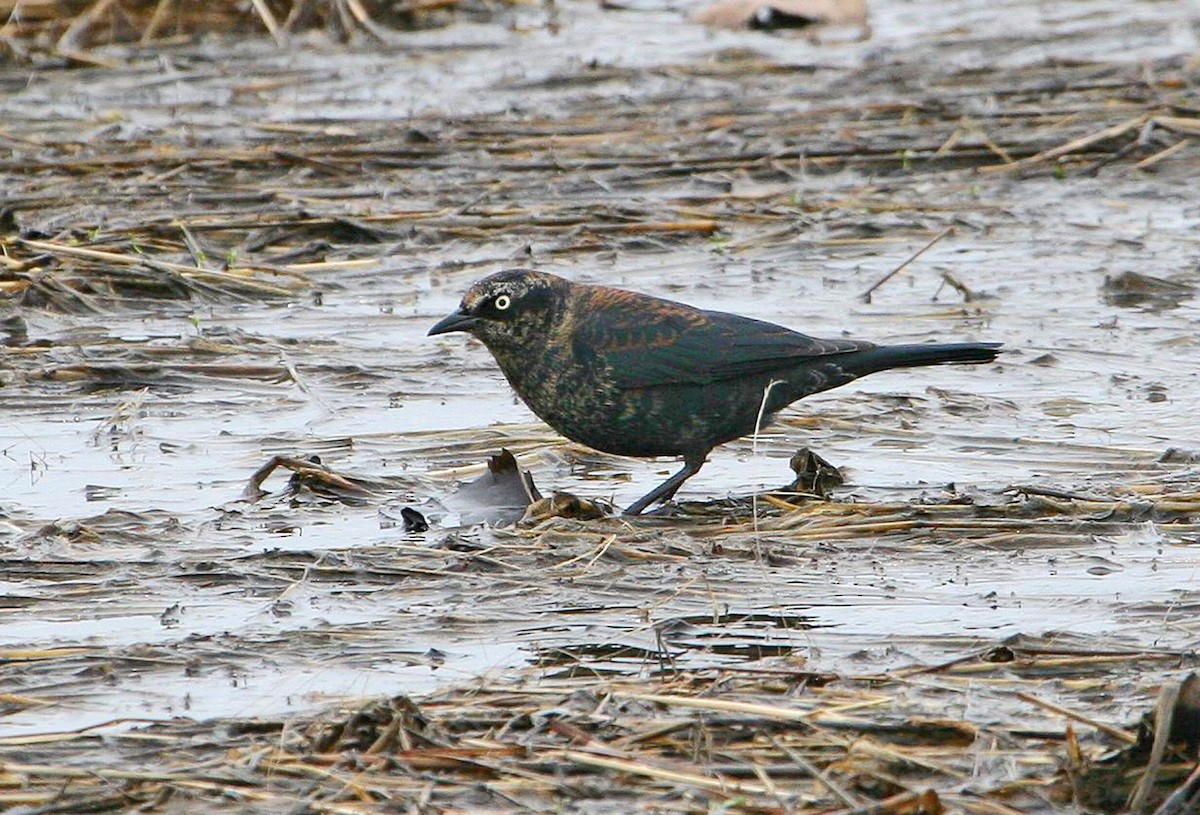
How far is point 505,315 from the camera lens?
6395 mm

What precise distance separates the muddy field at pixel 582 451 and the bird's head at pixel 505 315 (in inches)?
19.4

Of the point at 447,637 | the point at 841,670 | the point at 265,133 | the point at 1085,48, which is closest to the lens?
the point at 841,670

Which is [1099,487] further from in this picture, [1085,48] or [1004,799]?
[1085,48]

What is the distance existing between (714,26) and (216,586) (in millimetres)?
11690

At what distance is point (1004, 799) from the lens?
12.3 feet

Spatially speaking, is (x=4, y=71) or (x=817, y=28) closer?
(x=4, y=71)

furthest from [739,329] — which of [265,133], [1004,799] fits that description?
[265,133]

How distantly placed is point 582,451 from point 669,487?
80 centimetres

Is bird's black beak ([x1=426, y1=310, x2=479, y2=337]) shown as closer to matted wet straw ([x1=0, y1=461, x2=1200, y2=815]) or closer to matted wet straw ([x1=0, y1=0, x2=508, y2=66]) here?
matted wet straw ([x1=0, y1=461, x2=1200, y2=815])

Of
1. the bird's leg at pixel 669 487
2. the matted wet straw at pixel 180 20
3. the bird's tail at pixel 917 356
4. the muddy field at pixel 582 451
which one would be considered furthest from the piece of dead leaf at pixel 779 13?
the bird's leg at pixel 669 487

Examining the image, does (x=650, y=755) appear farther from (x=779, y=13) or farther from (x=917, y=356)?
(x=779, y=13)

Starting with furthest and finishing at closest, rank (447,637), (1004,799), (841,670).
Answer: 1. (447,637)
2. (841,670)
3. (1004,799)

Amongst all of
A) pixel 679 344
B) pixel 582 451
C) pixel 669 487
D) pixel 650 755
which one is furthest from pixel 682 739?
pixel 582 451

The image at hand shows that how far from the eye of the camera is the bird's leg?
20.4ft
